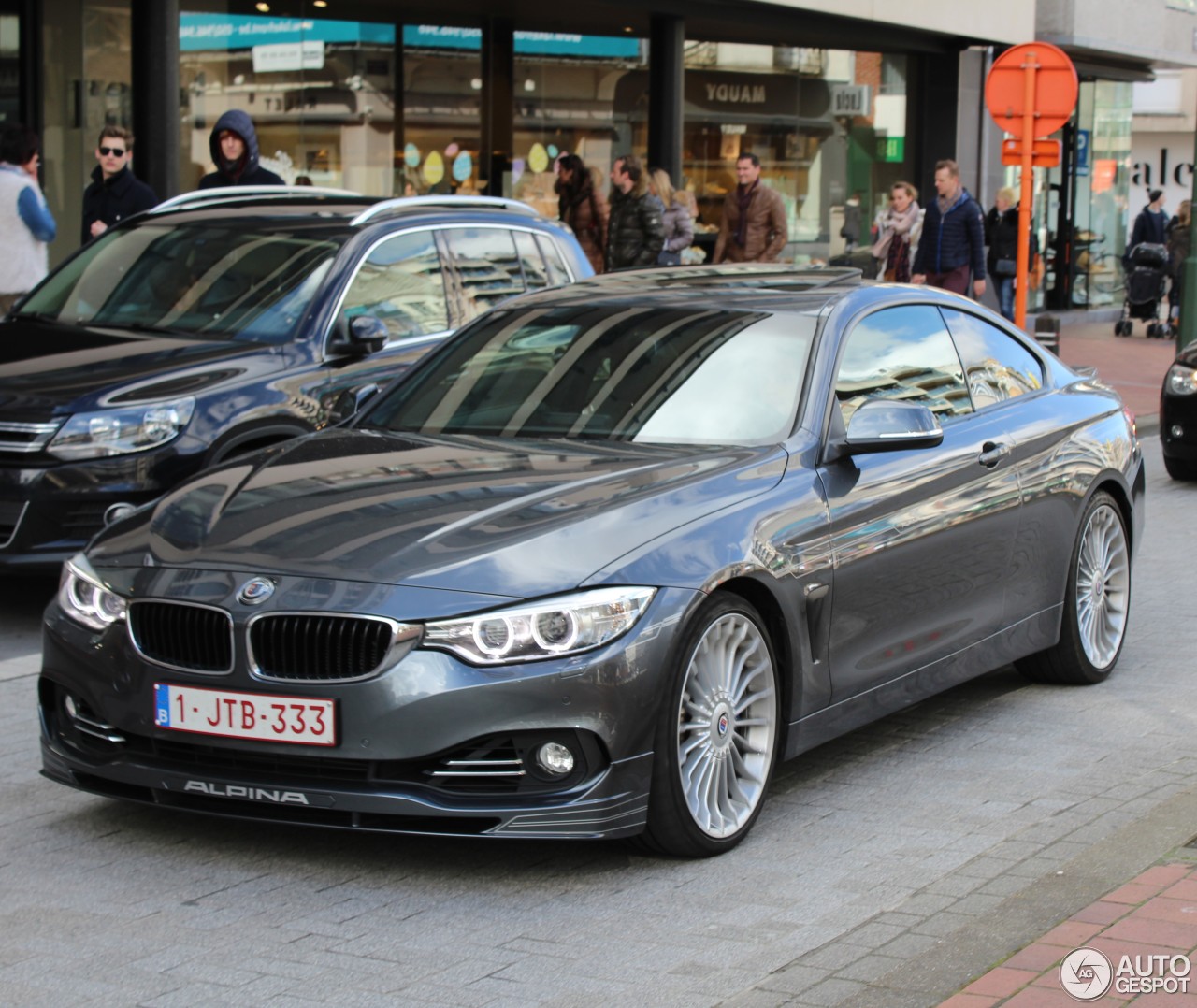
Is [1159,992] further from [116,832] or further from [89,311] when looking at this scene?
[89,311]

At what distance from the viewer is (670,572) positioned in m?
4.99

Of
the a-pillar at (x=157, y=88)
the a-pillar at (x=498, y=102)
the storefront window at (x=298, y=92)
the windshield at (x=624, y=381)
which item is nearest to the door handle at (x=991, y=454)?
the windshield at (x=624, y=381)

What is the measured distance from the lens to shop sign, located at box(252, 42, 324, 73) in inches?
762

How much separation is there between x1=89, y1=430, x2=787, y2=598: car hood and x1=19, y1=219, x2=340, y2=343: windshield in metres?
3.15

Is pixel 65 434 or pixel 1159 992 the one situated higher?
pixel 65 434

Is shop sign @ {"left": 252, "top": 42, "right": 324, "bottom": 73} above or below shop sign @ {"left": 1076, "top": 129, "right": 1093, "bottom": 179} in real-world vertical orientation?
above

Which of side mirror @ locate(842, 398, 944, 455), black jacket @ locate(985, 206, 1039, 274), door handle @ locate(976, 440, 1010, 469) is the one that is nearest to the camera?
side mirror @ locate(842, 398, 944, 455)

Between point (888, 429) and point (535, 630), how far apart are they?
1.56 m

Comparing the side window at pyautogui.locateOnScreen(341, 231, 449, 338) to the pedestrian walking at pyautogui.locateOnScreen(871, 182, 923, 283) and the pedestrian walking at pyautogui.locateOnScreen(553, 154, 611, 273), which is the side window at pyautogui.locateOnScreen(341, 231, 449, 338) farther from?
the pedestrian walking at pyautogui.locateOnScreen(871, 182, 923, 283)

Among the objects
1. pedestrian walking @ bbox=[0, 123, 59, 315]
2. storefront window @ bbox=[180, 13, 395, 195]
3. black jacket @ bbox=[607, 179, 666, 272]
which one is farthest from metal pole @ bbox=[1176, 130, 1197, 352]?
pedestrian walking @ bbox=[0, 123, 59, 315]

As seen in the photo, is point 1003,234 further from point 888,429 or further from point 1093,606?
point 888,429

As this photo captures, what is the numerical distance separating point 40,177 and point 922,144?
47.7 feet

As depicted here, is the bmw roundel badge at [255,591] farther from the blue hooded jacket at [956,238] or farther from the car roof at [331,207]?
the blue hooded jacket at [956,238]

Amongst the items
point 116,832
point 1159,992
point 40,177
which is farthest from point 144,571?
point 40,177
